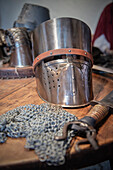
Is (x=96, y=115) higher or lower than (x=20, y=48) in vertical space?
lower

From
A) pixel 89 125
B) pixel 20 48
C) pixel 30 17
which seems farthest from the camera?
pixel 30 17

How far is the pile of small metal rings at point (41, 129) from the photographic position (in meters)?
0.39

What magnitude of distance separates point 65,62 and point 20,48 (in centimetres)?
78

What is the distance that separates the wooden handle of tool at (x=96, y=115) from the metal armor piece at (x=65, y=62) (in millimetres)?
134

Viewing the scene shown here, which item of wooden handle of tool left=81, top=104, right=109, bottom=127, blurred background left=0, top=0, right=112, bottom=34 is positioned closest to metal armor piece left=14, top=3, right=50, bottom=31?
blurred background left=0, top=0, right=112, bottom=34

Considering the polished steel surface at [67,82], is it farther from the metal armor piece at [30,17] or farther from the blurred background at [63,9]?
the blurred background at [63,9]

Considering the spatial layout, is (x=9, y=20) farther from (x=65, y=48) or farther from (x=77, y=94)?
(x=77, y=94)

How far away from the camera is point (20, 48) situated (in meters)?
1.30

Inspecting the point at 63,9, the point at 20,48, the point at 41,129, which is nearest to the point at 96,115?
the point at 41,129

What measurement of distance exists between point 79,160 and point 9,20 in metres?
2.40

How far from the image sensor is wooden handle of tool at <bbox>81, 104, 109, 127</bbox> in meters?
0.47

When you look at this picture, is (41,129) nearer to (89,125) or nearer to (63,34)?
(89,125)

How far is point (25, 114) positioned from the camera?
1.88 feet

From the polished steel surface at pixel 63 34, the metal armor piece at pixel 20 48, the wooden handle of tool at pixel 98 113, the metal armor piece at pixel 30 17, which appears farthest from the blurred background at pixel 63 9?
the wooden handle of tool at pixel 98 113
